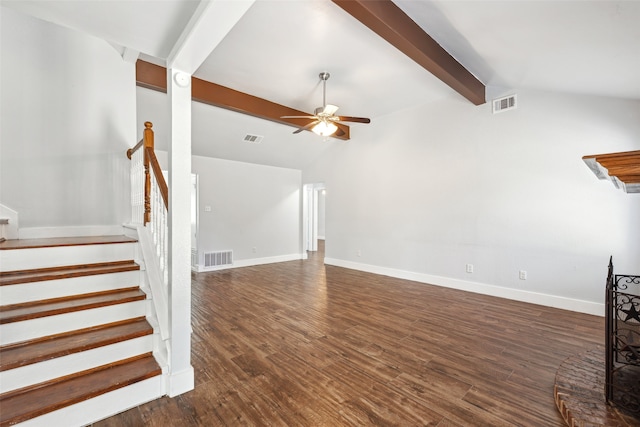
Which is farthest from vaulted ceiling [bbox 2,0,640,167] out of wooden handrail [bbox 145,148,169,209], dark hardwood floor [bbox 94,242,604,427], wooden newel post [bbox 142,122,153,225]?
dark hardwood floor [bbox 94,242,604,427]

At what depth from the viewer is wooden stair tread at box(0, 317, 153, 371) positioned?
1.68 m

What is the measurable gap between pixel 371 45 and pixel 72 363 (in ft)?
13.3

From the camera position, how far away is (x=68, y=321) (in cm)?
198

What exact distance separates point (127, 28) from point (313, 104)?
3.64m

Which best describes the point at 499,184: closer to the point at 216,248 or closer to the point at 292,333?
the point at 292,333

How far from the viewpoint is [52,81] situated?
3.17 meters

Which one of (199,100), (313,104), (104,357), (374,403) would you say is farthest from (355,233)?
(104,357)

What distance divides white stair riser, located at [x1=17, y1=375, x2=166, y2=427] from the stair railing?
1.07 ft

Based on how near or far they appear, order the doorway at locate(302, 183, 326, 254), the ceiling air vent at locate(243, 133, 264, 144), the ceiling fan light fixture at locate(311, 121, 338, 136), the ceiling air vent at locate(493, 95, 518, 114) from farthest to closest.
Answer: the doorway at locate(302, 183, 326, 254) → the ceiling air vent at locate(243, 133, 264, 144) → the ceiling air vent at locate(493, 95, 518, 114) → the ceiling fan light fixture at locate(311, 121, 338, 136)

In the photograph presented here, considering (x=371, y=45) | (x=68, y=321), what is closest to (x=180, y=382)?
(x=68, y=321)

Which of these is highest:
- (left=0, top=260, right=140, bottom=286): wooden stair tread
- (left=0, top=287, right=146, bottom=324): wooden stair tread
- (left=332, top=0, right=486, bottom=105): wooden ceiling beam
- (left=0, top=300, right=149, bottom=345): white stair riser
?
(left=332, top=0, right=486, bottom=105): wooden ceiling beam

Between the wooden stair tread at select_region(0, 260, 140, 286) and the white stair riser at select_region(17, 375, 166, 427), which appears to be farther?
the wooden stair tread at select_region(0, 260, 140, 286)

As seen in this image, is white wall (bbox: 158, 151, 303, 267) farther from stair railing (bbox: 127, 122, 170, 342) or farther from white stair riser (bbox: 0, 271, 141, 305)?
white stair riser (bbox: 0, 271, 141, 305)

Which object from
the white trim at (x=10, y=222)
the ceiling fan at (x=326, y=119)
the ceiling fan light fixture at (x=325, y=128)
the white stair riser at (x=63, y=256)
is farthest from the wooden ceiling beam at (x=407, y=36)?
the white trim at (x=10, y=222)
